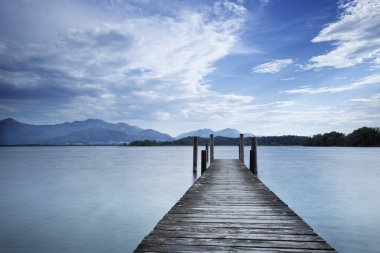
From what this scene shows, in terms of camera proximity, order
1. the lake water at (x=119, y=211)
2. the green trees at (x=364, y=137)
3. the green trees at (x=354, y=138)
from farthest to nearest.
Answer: the green trees at (x=354, y=138)
the green trees at (x=364, y=137)
the lake water at (x=119, y=211)

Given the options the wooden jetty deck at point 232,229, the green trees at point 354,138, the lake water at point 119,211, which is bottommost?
the lake water at point 119,211

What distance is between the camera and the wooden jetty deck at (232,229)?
433 centimetres

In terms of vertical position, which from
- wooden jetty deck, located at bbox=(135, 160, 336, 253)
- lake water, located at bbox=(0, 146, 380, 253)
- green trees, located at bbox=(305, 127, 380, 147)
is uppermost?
green trees, located at bbox=(305, 127, 380, 147)

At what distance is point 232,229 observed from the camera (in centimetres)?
521

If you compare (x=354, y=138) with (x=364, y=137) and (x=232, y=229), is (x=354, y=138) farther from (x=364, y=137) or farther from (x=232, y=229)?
(x=232, y=229)

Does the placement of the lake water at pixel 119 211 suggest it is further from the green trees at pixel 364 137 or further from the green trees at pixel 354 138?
the green trees at pixel 354 138

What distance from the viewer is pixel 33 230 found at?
1056cm

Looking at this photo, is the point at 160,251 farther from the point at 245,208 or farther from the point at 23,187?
the point at 23,187

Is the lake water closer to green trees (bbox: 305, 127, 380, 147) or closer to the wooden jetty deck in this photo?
the wooden jetty deck

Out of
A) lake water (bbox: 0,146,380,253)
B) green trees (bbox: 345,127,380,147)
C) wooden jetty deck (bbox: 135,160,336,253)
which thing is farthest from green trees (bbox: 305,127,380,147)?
wooden jetty deck (bbox: 135,160,336,253)

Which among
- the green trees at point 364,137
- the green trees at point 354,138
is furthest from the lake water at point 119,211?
the green trees at point 354,138

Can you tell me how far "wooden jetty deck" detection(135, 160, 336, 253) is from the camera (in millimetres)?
4334

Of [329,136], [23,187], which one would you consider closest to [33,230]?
[23,187]

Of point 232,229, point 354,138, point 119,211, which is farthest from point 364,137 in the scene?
point 232,229
